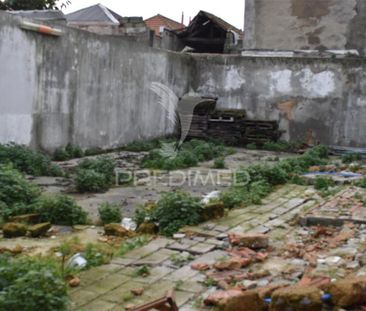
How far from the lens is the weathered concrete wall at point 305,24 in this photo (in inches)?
736

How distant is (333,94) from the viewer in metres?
14.7

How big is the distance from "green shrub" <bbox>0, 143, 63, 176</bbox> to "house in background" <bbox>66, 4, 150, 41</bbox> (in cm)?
1259

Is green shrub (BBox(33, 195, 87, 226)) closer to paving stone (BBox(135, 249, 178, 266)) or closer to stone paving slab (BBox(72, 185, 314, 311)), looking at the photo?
stone paving slab (BBox(72, 185, 314, 311))

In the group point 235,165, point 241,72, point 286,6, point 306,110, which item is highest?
point 286,6

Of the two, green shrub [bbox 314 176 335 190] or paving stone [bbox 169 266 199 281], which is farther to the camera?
green shrub [bbox 314 176 335 190]

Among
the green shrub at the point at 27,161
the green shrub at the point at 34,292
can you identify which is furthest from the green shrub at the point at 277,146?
the green shrub at the point at 34,292

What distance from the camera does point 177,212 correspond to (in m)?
5.76

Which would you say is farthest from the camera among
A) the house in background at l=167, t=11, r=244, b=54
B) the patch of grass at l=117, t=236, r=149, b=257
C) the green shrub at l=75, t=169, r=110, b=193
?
the house in background at l=167, t=11, r=244, b=54

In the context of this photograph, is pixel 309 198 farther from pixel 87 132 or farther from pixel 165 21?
pixel 165 21

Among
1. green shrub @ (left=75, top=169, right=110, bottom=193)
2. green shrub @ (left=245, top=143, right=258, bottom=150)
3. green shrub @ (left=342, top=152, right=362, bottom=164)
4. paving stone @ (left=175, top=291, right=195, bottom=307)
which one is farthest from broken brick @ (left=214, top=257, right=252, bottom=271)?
green shrub @ (left=245, top=143, right=258, bottom=150)

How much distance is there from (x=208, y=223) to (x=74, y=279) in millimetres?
2213

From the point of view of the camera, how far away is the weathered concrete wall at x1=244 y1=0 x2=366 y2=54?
1870cm

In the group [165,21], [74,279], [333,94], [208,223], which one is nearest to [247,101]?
[333,94]

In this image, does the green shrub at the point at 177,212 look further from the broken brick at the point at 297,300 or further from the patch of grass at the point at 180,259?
the broken brick at the point at 297,300
